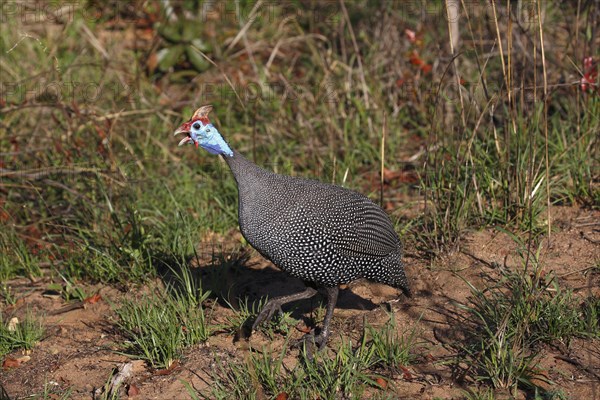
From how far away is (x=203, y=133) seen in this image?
3.41 m

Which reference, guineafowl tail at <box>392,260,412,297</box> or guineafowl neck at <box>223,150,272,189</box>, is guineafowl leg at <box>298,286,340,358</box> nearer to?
guineafowl tail at <box>392,260,412,297</box>

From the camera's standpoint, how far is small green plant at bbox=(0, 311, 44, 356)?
3742 millimetres

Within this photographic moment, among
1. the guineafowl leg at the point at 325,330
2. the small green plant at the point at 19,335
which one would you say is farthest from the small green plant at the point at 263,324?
the small green plant at the point at 19,335

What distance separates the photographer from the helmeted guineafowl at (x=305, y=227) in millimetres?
3387

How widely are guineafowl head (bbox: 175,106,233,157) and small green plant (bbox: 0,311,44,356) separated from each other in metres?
1.27

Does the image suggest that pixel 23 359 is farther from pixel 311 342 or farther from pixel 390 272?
pixel 390 272

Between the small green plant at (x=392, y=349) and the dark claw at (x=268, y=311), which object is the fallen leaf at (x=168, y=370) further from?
the small green plant at (x=392, y=349)

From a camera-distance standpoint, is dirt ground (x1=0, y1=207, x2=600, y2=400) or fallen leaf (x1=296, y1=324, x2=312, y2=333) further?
fallen leaf (x1=296, y1=324, x2=312, y2=333)

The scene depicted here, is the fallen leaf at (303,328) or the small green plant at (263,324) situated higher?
the small green plant at (263,324)

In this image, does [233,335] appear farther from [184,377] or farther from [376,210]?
→ [376,210]

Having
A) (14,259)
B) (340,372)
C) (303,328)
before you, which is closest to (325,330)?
(303,328)

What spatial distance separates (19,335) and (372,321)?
1.73 m

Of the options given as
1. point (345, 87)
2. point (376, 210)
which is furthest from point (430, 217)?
point (345, 87)

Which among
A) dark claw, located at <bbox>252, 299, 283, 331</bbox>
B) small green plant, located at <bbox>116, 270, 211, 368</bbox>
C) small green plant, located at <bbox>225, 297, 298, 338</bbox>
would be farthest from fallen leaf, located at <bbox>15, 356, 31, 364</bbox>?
dark claw, located at <bbox>252, 299, 283, 331</bbox>
